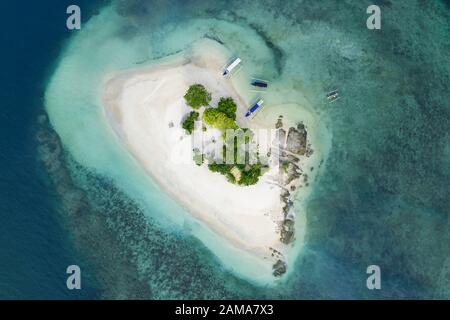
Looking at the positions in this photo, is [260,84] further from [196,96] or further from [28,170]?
[28,170]

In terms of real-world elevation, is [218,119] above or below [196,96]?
below

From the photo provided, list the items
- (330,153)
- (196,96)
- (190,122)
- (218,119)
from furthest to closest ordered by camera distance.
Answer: (330,153)
(190,122)
(196,96)
(218,119)

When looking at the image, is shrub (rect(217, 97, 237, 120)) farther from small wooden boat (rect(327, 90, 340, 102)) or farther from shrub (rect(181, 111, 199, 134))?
small wooden boat (rect(327, 90, 340, 102))

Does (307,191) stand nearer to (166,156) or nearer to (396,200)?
(396,200)

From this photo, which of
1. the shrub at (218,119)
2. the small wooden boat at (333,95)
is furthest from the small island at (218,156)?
the small wooden boat at (333,95)

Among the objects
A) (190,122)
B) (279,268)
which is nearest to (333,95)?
(190,122)

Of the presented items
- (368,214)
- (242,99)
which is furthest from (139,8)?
(368,214)

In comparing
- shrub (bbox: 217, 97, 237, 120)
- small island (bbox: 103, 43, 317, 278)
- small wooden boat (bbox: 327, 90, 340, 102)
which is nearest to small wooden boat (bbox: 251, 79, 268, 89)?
small island (bbox: 103, 43, 317, 278)
